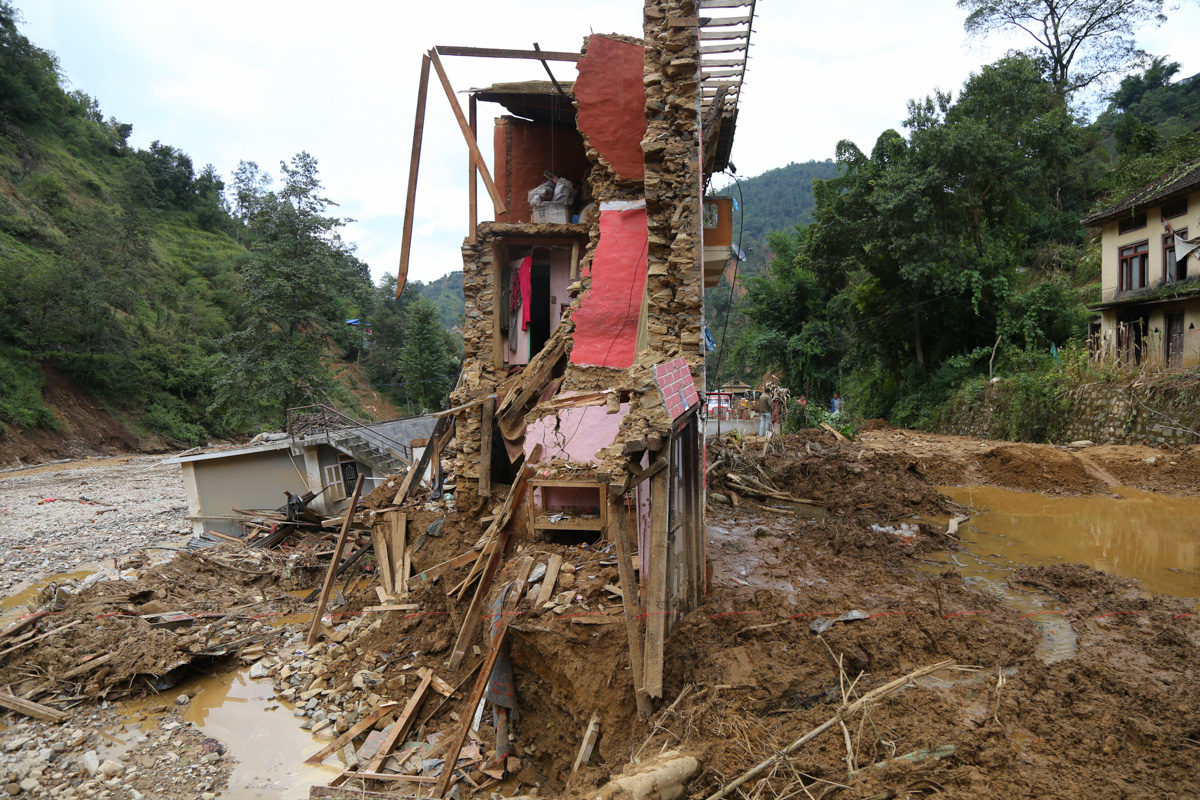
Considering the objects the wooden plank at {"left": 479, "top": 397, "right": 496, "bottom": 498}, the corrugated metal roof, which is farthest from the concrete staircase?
the corrugated metal roof

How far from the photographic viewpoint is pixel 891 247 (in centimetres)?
2289

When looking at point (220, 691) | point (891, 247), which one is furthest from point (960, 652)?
point (891, 247)

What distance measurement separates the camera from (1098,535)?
9711 millimetres

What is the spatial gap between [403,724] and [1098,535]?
10.7 metres

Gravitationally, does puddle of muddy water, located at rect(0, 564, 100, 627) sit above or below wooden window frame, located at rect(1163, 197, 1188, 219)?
below

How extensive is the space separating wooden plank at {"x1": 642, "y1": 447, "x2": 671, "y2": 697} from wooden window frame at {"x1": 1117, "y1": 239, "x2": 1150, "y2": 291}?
24.7 metres

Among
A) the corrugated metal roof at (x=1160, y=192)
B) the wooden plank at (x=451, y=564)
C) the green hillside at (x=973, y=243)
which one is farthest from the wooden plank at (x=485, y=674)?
the corrugated metal roof at (x=1160, y=192)

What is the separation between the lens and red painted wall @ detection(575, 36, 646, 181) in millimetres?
9859

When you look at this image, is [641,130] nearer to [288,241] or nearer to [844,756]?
[844,756]

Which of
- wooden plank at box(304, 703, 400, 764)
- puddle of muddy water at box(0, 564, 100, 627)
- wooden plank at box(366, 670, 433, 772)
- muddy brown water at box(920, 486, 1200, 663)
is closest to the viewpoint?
wooden plank at box(366, 670, 433, 772)

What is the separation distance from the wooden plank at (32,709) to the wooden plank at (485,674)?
540 cm

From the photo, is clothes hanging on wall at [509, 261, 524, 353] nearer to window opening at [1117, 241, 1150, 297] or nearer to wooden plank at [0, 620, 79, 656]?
wooden plank at [0, 620, 79, 656]

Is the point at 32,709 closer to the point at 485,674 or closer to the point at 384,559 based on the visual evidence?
the point at 384,559

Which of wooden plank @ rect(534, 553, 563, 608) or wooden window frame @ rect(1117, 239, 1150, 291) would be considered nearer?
wooden plank @ rect(534, 553, 563, 608)
